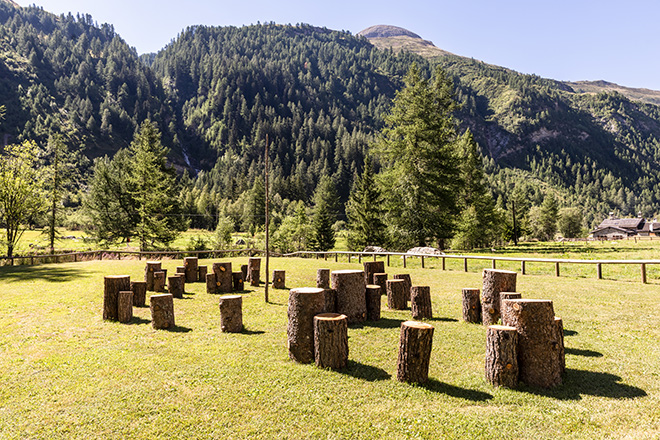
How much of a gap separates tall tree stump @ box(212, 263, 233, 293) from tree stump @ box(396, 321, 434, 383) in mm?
9885

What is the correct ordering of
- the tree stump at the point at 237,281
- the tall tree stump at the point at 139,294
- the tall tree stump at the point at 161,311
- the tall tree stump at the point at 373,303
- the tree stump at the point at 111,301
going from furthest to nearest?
the tree stump at the point at 237,281 < the tall tree stump at the point at 139,294 < the tree stump at the point at 111,301 < the tall tree stump at the point at 373,303 < the tall tree stump at the point at 161,311

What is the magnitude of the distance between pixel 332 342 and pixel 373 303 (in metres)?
3.37

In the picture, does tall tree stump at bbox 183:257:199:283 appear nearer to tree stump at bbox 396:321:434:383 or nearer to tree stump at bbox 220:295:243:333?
tree stump at bbox 220:295:243:333

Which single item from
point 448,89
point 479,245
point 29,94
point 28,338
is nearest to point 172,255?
point 28,338

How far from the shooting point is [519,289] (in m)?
13.5

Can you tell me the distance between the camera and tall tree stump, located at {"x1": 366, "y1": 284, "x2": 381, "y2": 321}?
976cm

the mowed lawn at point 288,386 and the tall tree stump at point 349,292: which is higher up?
the tall tree stump at point 349,292

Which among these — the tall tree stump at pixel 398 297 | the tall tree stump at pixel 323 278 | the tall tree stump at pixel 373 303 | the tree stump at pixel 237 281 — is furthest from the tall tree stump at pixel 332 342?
the tree stump at pixel 237 281

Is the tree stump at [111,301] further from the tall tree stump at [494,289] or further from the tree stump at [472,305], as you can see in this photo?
the tall tree stump at [494,289]

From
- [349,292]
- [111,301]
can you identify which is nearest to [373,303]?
[349,292]

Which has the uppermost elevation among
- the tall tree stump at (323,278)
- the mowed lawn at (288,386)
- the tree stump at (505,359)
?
the tall tree stump at (323,278)

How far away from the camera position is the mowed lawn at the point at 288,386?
15.7ft

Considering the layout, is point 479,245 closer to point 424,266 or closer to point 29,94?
point 424,266

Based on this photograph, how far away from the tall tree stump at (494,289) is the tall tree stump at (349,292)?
3.25 meters
